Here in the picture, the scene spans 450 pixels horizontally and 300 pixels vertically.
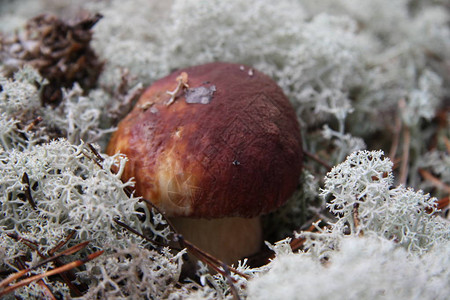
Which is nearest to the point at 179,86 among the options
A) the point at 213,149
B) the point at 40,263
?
the point at 213,149

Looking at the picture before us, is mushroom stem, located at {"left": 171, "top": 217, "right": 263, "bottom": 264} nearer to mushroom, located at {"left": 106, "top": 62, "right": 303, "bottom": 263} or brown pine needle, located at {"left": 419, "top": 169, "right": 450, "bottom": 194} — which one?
mushroom, located at {"left": 106, "top": 62, "right": 303, "bottom": 263}

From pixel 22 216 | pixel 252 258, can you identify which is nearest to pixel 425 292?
pixel 252 258

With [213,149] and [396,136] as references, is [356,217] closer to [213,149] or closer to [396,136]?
[213,149]

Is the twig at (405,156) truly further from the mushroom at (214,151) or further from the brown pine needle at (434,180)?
the mushroom at (214,151)

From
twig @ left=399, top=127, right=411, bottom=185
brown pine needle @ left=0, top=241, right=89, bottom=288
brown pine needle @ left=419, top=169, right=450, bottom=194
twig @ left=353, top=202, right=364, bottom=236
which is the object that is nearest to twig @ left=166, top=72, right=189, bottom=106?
brown pine needle @ left=0, top=241, right=89, bottom=288

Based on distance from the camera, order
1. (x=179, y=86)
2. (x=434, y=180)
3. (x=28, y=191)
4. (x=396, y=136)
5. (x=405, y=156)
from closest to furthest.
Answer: (x=28, y=191), (x=179, y=86), (x=434, y=180), (x=405, y=156), (x=396, y=136)
